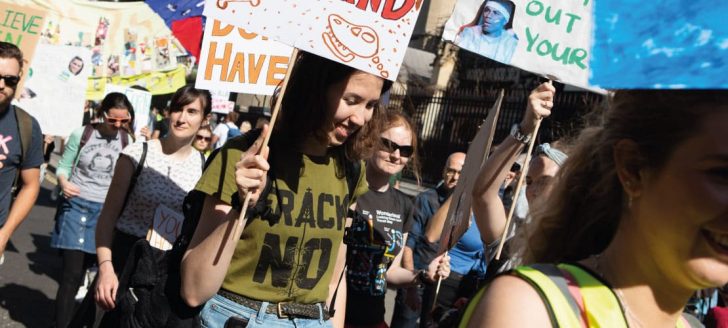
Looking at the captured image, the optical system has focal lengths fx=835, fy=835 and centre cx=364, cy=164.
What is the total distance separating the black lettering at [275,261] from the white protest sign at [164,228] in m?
1.40

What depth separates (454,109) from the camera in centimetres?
1477

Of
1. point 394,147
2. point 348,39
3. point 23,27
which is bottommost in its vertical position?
point 394,147

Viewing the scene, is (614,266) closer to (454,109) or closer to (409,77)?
(454,109)

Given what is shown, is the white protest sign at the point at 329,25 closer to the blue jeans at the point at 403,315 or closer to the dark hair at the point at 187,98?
the dark hair at the point at 187,98

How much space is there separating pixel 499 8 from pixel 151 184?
2.10 metres

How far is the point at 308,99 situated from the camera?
291cm

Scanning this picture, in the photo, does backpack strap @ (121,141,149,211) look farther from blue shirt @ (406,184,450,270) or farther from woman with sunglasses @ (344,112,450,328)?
blue shirt @ (406,184,450,270)

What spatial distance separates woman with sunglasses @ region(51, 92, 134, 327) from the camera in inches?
234

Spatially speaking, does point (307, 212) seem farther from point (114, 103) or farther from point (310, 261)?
point (114, 103)

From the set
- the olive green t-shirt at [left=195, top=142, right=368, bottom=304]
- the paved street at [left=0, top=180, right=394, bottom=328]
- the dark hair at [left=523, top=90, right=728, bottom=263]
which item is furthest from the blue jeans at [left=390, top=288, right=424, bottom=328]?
the dark hair at [left=523, top=90, right=728, bottom=263]

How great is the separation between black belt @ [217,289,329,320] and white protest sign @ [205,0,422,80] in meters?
0.86

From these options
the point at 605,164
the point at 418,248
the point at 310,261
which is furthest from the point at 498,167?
the point at 418,248

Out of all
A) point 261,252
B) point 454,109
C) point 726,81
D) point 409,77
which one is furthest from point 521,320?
point 409,77

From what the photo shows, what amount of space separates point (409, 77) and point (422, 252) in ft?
35.5
